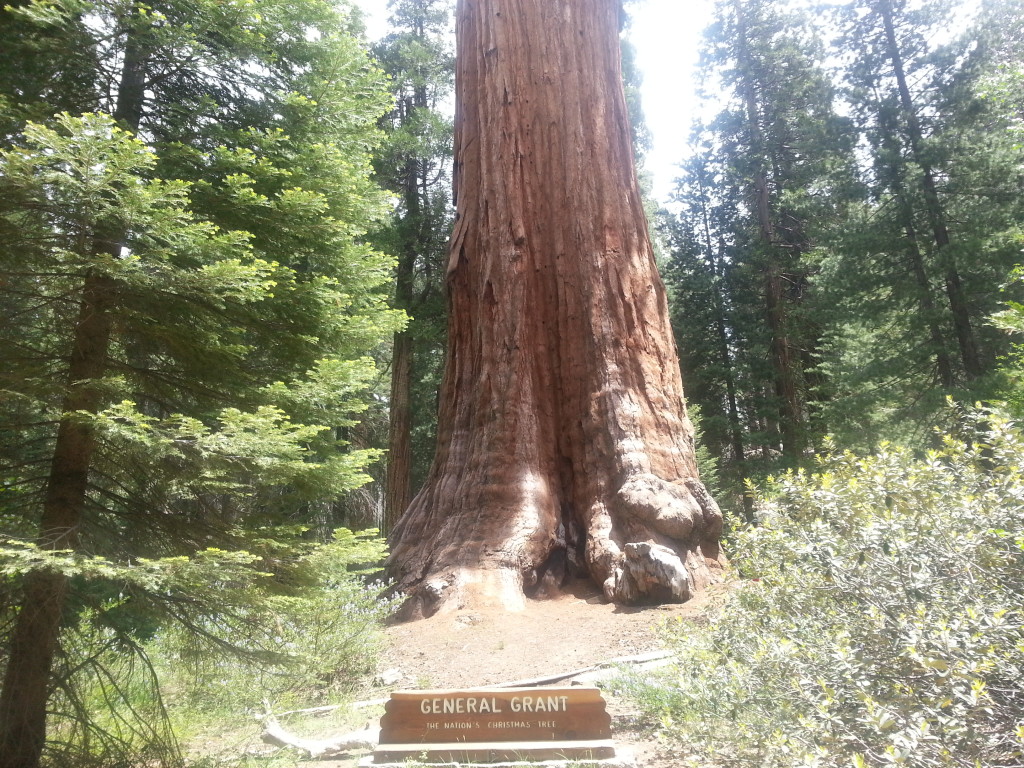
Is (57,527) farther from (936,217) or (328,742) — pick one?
(936,217)

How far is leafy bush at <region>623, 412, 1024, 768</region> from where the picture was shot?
2.12 meters

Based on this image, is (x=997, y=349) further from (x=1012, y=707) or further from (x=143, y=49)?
(x=143, y=49)

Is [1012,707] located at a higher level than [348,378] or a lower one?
lower

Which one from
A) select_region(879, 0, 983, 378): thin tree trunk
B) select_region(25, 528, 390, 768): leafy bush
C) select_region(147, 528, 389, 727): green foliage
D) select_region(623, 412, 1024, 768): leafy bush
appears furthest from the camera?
select_region(879, 0, 983, 378): thin tree trunk

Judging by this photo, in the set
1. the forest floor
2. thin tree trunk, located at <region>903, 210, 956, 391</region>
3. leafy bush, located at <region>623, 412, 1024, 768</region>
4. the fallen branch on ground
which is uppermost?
thin tree trunk, located at <region>903, 210, 956, 391</region>

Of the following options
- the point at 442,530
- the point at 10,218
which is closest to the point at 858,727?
the point at 10,218

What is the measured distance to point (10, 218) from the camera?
3889 millimetres

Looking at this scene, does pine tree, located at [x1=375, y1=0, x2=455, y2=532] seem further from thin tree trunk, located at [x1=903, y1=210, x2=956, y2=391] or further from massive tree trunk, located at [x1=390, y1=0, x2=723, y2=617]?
thin tree trunk, located at [x1=903, y1=210, x2=956, y2=391]

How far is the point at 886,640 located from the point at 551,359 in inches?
240

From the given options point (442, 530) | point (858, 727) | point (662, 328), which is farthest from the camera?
point (662, 328)

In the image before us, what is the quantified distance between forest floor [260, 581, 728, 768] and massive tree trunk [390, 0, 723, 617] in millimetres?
260

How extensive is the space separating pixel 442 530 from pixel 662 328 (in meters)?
3.63

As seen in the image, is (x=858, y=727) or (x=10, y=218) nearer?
(x=858, y=727)

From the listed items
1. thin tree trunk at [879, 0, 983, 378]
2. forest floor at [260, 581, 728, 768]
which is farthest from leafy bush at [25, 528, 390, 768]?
thin tree trunk at [879, 0, 983, 378]
